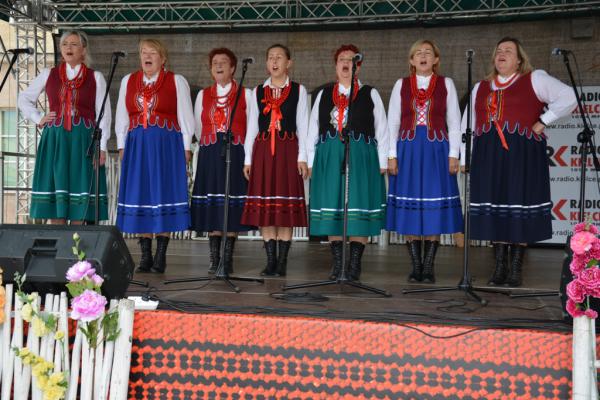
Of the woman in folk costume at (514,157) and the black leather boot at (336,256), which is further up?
the woman in folk costume at (514,157)

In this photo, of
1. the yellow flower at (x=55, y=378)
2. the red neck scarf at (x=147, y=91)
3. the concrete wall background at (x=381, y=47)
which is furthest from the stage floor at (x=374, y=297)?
the concrete wall background at (x=381, y=47)

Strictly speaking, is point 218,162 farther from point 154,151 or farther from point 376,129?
point 376,129

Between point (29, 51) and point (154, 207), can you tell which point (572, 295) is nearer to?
point (154, 207)

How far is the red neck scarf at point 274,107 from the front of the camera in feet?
13.0

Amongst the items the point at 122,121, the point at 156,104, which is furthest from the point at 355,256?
the point at 122,121

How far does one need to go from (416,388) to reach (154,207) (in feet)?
7.69

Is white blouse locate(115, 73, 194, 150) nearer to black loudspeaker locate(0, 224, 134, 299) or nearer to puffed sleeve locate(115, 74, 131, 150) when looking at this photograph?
puffed sleeve locate(115, 74, 131, 150)

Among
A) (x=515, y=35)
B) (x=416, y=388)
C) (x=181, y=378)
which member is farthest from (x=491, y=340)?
(x=515, y=35)

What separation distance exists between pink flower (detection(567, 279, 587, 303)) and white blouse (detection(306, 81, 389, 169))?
1986mm

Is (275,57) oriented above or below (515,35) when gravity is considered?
below

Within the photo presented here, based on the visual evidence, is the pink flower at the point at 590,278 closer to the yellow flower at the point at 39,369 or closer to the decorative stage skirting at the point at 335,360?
the decorative stage skirting at the point at 335,360

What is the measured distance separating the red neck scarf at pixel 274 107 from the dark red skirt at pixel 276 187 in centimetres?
5

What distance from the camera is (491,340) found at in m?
2.12

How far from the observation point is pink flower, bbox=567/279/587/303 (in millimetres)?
1901
